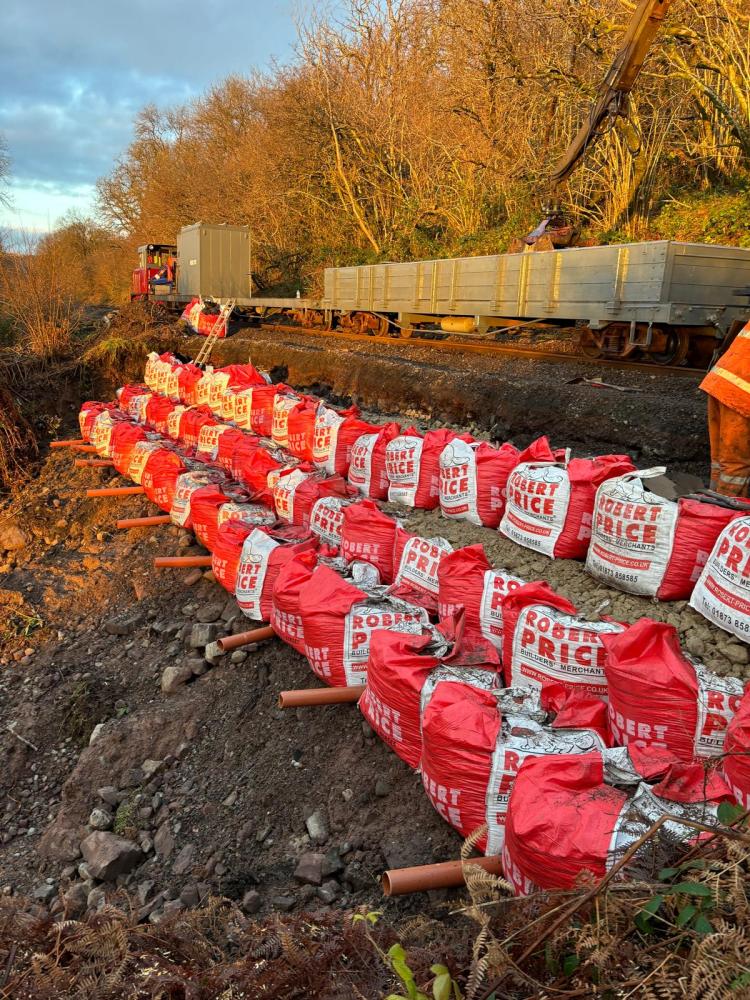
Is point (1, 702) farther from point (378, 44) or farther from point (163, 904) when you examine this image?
point (378, 44)

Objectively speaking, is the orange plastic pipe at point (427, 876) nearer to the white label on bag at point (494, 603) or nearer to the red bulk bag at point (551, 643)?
the red bulk bag at point (551, 643)

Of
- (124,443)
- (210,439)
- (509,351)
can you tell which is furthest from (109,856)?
(509,351)

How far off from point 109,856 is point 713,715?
111 inches

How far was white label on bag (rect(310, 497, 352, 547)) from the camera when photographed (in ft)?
15.9

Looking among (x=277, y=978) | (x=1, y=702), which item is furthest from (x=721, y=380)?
(x=1, y=702)

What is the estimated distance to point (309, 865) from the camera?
286cm

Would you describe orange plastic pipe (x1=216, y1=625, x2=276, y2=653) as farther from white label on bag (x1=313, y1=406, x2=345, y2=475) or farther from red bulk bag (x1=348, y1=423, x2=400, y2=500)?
white label on bag (x1=313, y1=406, x2=345, y2=475)

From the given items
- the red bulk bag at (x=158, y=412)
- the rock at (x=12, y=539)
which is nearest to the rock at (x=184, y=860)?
the rock at (x=12, y=539)

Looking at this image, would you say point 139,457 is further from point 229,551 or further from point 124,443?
point 229,551

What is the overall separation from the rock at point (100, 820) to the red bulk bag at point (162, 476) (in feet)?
11.5

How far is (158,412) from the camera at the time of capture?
9070 mm

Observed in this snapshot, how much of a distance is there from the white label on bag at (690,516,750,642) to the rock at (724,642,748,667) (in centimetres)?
5

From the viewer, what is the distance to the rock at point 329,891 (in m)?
2.74

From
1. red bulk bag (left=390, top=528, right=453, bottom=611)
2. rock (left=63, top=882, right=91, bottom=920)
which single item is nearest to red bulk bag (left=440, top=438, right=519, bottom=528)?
red bulk bag (left=390, top=528, right=453, bottom=611)
